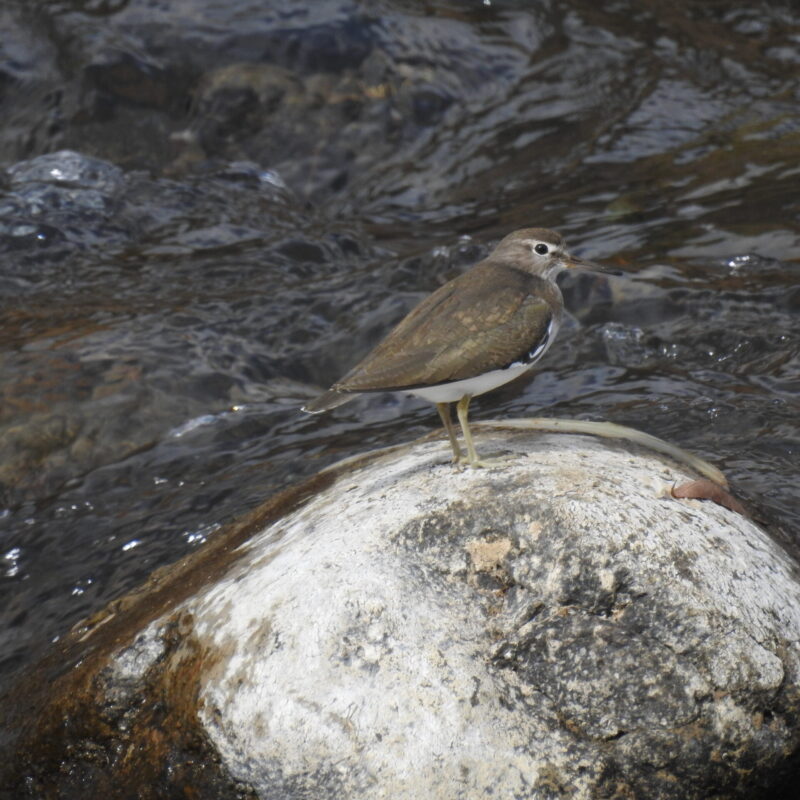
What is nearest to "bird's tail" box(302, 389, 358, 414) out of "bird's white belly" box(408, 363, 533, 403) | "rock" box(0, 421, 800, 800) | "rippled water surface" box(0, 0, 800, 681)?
"bird's white belly" box(408, 363, 533, 403)

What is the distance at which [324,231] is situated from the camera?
8.67 metres

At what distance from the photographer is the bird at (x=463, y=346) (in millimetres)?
4414

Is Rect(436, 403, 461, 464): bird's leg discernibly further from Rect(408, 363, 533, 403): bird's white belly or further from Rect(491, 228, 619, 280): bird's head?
Rect(491, 228, 619, 280): bird's head

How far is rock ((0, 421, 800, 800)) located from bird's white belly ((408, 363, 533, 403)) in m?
0.46

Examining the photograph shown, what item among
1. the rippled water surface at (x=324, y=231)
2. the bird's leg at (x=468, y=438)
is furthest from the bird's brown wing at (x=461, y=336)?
the rippled water surface at (x=324, y=231)

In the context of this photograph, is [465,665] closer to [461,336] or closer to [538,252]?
[461,336]

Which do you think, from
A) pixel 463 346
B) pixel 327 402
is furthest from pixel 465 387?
pixel 327 402

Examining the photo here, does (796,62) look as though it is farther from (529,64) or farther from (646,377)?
(646,377)

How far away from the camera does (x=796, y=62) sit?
10078 millimetres

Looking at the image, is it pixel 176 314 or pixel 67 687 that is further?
pixel 176 314

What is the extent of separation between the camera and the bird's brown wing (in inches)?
174

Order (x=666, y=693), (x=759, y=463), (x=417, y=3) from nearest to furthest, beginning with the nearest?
(x=666, y=693)
(x=759, y=463)
(x=417, y=3)

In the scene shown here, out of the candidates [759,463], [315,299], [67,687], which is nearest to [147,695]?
[67,687]

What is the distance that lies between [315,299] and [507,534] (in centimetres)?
408
